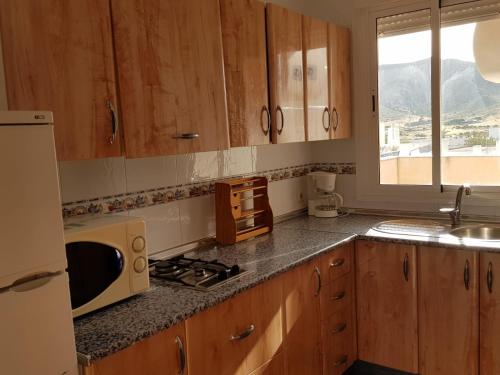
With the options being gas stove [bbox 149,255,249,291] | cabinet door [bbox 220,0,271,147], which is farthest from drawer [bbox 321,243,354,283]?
cabinet door [bbox 220,0,271,147]

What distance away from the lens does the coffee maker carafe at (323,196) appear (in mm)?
3102

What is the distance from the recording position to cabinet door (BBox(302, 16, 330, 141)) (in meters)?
2.59

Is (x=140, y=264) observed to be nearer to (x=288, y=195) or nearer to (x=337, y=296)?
(x=337, y=296)

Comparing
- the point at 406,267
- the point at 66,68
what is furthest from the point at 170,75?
the point at 406,267

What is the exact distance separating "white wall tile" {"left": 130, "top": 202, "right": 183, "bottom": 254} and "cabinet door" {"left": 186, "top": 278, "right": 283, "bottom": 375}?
1.84 ft

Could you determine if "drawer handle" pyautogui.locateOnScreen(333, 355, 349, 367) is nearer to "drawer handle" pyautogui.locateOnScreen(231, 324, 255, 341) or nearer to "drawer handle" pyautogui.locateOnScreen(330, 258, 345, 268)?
"drawer handle" pyautogui.locateOnScreen(330, 258, 345, 268)

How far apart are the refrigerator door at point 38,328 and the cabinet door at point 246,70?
1143 mm

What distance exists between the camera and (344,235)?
8.42 feet

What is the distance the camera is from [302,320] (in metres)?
2.18

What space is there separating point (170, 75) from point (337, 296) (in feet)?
4.58

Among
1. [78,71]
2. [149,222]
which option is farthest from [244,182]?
[78,71]

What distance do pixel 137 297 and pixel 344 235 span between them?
1252mm

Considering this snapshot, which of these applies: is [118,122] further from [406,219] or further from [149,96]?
[406,219]

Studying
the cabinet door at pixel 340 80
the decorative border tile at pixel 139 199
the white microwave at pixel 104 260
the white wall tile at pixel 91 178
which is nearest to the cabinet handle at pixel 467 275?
the cabinet door at pixel 340 80
